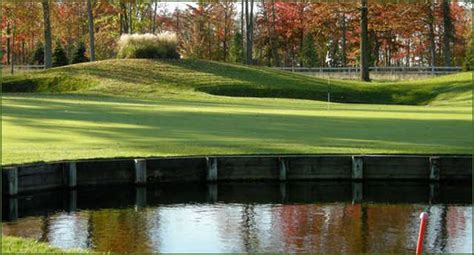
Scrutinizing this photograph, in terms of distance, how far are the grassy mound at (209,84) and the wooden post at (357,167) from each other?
24550 mm

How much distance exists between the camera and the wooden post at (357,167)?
774 inches

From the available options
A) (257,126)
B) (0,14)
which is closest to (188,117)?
(257,126)

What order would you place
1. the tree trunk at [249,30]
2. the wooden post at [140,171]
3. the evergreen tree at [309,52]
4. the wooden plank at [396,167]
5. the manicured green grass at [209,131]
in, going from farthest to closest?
the evergreen tree at [309,52], the tree trunk at [249,30], the manicured green grass at [209,131], the wooden plank at [396,167], the wooden post at [140,171]

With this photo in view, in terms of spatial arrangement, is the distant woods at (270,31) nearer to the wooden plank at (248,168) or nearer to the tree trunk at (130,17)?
the tree trunk at (130,17)

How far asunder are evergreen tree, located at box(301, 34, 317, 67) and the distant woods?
10cm

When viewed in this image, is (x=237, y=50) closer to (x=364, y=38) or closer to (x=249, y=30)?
(x=249, y=30)

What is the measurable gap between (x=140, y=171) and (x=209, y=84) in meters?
28.0

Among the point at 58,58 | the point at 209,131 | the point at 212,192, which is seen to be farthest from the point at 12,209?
the point at 58,58

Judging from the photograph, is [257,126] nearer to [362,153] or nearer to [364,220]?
[362,153]

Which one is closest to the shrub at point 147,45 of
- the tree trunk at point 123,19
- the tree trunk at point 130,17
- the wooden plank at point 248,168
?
the tree trunk at point 123,19

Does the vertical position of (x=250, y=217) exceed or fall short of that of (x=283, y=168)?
it falls short

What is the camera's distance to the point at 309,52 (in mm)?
80250

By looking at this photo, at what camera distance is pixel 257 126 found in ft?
84.4

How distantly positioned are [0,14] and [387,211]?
4577 centimetres
